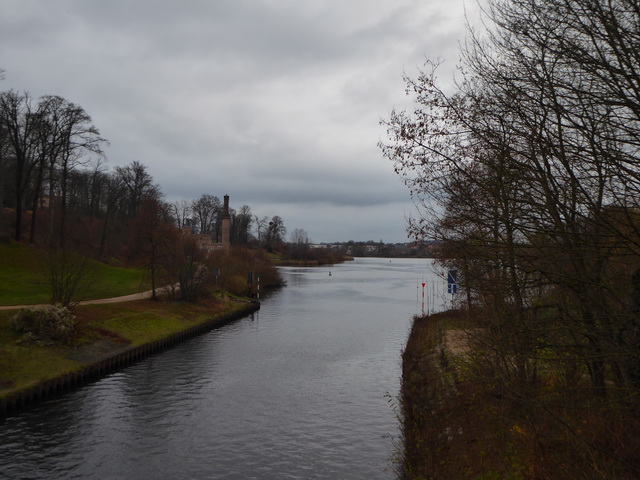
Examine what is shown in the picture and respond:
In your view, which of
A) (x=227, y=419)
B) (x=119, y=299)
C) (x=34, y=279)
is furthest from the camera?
(x=119, y=299)

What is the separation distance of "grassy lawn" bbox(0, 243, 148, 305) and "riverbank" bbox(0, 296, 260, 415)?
2909 millimetres

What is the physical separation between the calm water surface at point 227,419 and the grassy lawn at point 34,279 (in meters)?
9.98

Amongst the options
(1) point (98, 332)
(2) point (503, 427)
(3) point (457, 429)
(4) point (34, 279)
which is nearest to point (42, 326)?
(1) point (98, 332)

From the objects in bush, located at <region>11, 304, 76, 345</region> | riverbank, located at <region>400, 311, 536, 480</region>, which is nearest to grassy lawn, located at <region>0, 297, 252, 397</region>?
bush, located at <region>11, 304, 76, 345</region>

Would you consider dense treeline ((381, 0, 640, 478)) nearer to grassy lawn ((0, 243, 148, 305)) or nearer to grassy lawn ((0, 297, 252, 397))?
grassy lawn ((0, 297, 252, 397))

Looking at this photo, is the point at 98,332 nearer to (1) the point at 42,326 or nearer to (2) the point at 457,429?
(1) the point at 42,326

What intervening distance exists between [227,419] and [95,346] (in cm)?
1131

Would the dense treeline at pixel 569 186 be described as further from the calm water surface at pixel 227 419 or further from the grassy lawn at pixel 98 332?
the grassy lawn at pixel 98 332

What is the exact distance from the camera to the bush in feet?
78.2

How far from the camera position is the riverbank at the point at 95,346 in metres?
19.8

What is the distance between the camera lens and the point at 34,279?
34.8 metres

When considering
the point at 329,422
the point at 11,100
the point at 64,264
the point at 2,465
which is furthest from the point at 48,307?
the point at 11,100

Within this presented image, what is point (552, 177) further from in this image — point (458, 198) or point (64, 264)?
point (64, 264)

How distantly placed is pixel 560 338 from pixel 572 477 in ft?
7.27
